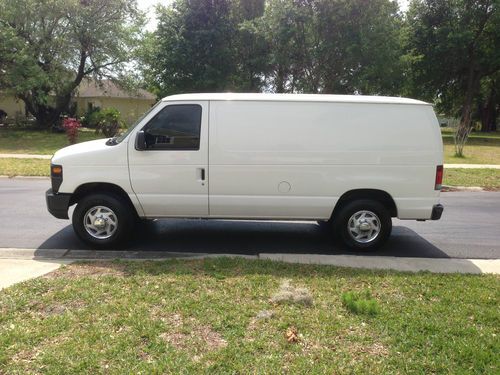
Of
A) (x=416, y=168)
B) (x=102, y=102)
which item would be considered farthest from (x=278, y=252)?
(x=102, y=102)

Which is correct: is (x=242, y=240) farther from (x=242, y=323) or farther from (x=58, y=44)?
(x=58, y=44)

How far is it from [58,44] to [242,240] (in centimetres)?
2635

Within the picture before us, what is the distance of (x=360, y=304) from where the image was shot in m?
4.27

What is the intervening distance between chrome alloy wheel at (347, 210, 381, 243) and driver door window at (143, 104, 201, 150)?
7.54ft

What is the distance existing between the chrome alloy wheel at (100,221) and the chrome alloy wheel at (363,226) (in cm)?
315

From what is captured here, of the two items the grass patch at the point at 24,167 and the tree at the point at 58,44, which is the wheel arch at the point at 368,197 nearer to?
the grass patch at the point at 24,167

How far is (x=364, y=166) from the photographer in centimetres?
620

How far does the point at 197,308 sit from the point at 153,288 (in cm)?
68

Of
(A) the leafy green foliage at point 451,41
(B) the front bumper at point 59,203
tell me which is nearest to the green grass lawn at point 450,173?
(B) the front bumper at point 59,203

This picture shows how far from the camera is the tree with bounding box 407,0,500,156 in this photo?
33500 mm

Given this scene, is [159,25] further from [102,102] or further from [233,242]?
[233,242]

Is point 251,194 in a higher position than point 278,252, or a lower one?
higher

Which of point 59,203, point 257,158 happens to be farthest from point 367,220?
point 59,203

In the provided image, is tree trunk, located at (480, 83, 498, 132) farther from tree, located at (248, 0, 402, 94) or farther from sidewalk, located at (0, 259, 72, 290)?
sidewalk, located at (0, 259, 72, 290)
